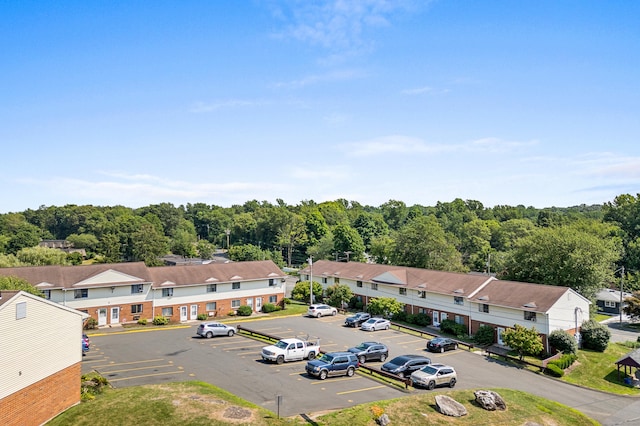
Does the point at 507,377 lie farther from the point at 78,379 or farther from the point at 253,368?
the point at 78,379

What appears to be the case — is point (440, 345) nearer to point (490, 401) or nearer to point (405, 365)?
point (405, 365)

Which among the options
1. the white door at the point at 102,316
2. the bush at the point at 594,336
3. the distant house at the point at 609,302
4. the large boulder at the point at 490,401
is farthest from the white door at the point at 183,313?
the distant house at the point at 609,302

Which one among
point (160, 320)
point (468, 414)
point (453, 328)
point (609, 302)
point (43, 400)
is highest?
point (43, 400)

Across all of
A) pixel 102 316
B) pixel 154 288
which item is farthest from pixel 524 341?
pixel 102 316

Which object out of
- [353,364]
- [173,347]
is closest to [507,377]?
[353,364]

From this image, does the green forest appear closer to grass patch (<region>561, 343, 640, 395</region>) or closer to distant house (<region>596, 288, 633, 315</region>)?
distant house (<region>596, 288, 633, 315</region>)

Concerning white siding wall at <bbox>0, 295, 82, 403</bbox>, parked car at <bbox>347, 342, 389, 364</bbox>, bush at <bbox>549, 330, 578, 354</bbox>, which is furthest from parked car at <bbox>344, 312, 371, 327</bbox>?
white siding wall at <bbox>0, 295, 82, 403</bbox>

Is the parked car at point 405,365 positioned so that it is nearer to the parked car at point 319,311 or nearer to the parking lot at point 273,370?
the parking lot at point 273,370

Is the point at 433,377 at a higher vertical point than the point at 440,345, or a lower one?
higher
